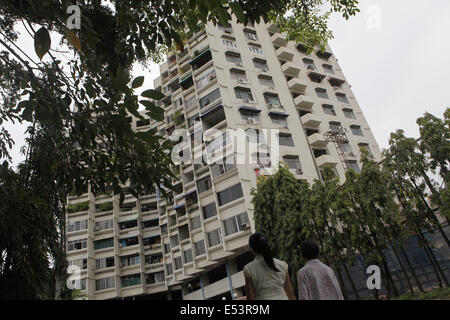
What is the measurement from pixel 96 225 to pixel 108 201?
277 centimetres

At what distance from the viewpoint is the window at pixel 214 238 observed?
68.4ft

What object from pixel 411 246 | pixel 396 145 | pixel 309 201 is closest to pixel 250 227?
pixel 309 201

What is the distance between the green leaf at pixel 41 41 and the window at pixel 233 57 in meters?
25.1

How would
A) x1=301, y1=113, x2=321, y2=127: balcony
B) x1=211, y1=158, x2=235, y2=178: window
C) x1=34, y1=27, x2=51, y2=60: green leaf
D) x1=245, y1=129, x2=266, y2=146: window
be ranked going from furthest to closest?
x1=301, y1=113, x2=321, y2=127: balcony → x1=245, y1=129, x2=266, y2=146: window → x1=211, y1=158, x2=235, y2=178: window → x1=34, y1=27, x2=51, y2=60: green leaf

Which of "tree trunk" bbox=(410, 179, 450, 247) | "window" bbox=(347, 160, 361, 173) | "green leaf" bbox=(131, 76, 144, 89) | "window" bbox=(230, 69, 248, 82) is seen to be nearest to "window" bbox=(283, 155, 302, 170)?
"window" bbox=(347, 160, 361, 173)

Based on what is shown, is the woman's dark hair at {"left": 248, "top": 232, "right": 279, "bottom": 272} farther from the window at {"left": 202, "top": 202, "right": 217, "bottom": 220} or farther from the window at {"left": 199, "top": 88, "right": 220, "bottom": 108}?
the window at {"left": 199, "top": 88, "right": 220, "bottom": 108}

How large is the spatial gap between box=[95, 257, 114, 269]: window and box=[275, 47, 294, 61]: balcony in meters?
25.8

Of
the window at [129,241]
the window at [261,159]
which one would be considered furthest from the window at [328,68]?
the window at [129,241]

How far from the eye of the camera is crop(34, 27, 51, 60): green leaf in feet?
6.48

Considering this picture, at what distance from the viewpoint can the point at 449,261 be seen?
34.5ft

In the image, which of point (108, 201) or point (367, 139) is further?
point (108, 201)

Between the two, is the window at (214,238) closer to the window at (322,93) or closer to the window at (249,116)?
the window at (249,116)

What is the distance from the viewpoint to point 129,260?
2986cm

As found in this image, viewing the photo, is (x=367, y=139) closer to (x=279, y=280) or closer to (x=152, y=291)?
(x=152, y=291)
